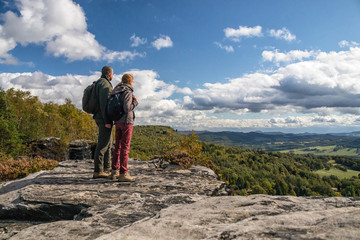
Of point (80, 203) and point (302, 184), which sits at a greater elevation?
point (80, 203)

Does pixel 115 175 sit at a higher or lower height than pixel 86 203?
higher

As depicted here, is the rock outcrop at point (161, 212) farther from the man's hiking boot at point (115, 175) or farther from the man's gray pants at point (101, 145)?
the man's gray pants at point (101, 145)

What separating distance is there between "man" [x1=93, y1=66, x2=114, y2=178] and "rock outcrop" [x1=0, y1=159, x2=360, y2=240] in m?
0.55

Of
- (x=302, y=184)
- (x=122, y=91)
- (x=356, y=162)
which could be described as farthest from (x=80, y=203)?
(x=356, y=162)

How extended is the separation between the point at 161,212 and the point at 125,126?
10.7 ft

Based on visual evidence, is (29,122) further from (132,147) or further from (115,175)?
(115,175)

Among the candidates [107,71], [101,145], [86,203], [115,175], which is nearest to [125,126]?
[101,145]

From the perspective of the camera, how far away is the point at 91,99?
688cm

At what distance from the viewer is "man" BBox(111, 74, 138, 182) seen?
637 cm

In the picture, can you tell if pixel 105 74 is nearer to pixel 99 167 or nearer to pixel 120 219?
pixel 99 167

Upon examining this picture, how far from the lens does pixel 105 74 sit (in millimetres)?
7047

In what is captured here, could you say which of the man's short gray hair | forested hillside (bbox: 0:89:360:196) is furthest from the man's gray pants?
forested hillside (bbox: 0:89:360:196)

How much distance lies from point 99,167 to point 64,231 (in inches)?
143

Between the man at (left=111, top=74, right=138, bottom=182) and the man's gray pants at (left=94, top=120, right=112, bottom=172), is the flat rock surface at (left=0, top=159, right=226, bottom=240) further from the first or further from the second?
the man's gray pants at (left=94, top=120, right=112, bottom=172)
